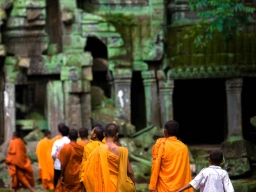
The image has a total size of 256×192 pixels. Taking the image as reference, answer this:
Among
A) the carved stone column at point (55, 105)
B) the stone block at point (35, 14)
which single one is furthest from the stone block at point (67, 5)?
the carved stone column at point (55, 105)

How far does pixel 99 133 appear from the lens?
1102 centimetres

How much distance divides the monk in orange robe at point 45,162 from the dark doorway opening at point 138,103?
7049mm

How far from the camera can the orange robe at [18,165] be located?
16.8 meters

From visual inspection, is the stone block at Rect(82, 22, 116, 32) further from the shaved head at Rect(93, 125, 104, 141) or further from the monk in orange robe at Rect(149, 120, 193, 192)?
the monk in orange robe at Rect(149, 120, 193, 192)

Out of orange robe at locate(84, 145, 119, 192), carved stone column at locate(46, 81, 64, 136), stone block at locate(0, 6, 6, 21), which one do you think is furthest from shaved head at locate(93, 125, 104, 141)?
stone block at locate(0, 6, 6, 21)

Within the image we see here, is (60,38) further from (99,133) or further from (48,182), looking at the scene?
(99,133)

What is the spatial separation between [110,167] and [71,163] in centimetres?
267

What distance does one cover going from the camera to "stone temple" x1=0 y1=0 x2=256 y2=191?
21703 mm

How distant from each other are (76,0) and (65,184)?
1104cm

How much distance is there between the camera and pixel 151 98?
74.9 ft

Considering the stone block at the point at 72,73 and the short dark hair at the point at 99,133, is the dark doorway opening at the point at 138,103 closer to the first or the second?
the stone block at the point at 72,73

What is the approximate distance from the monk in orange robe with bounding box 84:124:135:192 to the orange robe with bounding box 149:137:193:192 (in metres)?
0.46

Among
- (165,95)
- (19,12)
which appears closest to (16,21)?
(19,12)

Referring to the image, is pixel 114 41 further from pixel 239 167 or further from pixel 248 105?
pixel 239 167
